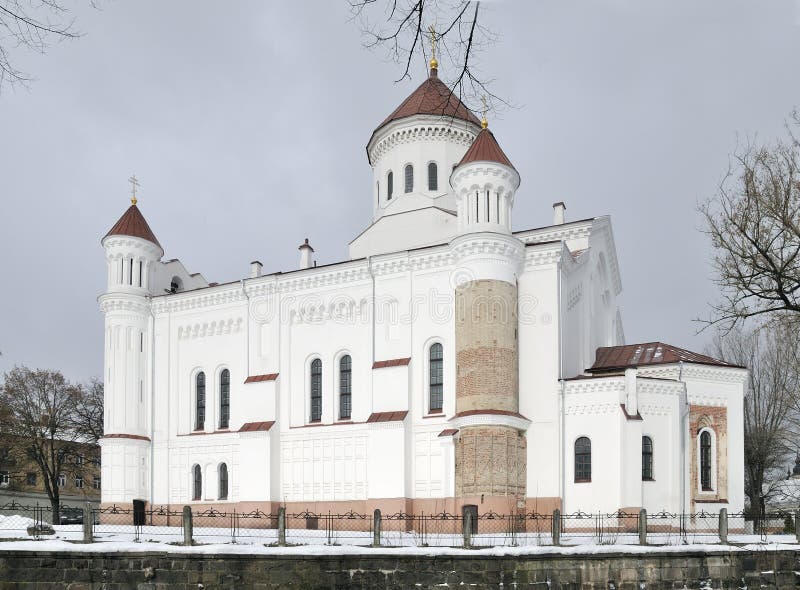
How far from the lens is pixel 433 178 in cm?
3962

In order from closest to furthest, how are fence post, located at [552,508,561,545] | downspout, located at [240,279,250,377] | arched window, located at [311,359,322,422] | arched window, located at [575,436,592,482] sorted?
fence post, located at [552,508,561,545]
arched window, located at [575,436,592,482]
arched window, located at [311,359,322,422]
downspout, located at [240,279,250,377]

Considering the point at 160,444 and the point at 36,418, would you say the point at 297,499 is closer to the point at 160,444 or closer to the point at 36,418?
the point at 160,444

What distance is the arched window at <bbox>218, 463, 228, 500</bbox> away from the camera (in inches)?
1441

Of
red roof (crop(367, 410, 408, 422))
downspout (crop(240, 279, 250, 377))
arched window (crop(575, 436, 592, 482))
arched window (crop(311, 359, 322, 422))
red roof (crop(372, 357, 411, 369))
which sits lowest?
arched window (crop(575, 436, 592, 482))

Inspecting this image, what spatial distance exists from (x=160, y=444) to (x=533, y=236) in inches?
772

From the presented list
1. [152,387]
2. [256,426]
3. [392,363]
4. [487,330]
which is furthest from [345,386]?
[152,387]

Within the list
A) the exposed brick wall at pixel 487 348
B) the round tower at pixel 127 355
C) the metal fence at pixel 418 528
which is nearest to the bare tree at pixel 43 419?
the metal fence at pixel 418 528

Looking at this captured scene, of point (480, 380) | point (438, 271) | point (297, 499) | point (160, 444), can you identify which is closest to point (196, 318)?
point (160, 444)

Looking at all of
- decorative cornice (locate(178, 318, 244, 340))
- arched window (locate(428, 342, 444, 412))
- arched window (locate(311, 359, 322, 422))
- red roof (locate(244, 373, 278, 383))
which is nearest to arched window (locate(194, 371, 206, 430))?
decorative cornice (locate(178, 318, 244, 340))

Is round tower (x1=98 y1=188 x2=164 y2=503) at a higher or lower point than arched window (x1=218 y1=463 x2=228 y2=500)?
higher

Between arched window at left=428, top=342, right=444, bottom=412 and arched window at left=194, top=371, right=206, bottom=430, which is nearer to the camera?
arched window at left=428, top=342, right=444, bottom=412

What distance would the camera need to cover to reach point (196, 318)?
3919cm

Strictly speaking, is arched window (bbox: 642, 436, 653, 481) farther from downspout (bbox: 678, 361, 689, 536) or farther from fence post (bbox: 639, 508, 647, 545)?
fence post (bbox: 639, 508, 647, 545)

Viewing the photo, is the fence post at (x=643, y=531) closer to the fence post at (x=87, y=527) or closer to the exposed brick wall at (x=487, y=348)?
the exposed brick wall at (x=487, y=348)
